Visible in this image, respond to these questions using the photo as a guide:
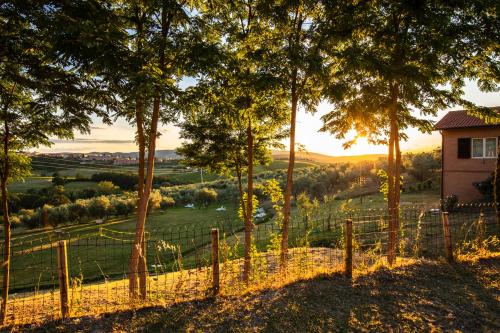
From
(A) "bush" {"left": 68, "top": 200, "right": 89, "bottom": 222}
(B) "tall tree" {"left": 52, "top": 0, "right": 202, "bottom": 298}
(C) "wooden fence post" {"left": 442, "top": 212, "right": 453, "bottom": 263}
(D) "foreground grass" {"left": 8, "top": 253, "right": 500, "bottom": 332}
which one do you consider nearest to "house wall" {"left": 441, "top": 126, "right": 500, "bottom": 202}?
(C) "wooden fence post" {"left": 442, "top": 212, "right": 453, "bottom": 263}

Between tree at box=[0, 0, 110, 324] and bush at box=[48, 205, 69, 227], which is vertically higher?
tree at box=[0, 0, 110, 324]

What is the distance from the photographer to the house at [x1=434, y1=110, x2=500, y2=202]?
24.1 meters

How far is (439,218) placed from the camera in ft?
71.1

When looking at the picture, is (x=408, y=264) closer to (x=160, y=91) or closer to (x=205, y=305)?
(x=205, y=305)

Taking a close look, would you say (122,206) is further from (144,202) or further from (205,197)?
(144,202)

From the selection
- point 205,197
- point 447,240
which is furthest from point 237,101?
point 205,197

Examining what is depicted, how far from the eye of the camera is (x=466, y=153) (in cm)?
2517

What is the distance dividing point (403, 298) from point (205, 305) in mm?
3819

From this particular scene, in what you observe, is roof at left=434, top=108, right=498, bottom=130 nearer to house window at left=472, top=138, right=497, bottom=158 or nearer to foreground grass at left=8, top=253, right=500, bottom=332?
house window at left=472, top=138, right=497, bottom=158

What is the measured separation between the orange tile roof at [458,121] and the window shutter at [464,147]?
1.23 metres

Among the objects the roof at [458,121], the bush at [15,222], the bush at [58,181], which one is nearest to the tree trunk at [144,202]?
the roof at [458,121]

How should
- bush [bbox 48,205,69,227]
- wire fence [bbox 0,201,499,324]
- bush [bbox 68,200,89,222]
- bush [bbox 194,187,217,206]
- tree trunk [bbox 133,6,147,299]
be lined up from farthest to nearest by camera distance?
bush [bbox 194,187,217,206]
bush [bbox 68,200,89,222]
bush [bbox 48,205,69,227]
tree trunk [bbox 133,6,147,299]
wire fence [bbox 0,201,499,324]

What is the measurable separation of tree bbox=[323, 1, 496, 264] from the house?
1582 centimetres

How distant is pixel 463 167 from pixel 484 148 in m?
1.83
